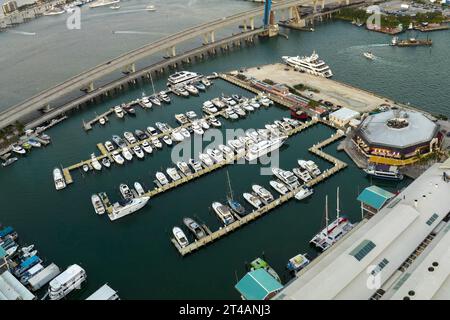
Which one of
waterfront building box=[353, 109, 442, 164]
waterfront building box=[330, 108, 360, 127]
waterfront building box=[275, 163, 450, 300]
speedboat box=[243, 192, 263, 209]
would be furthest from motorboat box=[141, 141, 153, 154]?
waterfront building box=[275, 163, 450, 300]

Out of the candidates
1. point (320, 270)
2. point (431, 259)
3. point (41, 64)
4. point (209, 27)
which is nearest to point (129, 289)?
point (320, 270)

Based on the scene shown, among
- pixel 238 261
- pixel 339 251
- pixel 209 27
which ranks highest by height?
pixel 209 27

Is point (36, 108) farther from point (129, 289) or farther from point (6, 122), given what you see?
point (129, 289)

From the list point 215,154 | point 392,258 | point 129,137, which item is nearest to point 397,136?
point 392,258

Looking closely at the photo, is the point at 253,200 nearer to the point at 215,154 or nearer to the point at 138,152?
the point at 215,154

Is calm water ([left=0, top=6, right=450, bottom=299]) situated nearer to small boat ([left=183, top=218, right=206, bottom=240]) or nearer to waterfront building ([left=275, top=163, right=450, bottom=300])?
small boat ([left=183, top=218, right=206, bottom=240])
